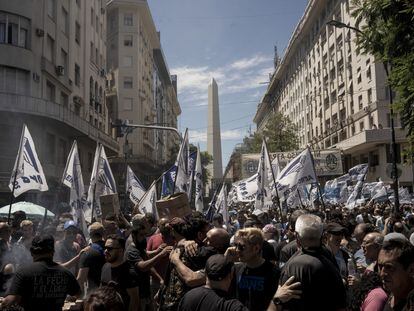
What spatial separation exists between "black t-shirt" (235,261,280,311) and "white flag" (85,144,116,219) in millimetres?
7681

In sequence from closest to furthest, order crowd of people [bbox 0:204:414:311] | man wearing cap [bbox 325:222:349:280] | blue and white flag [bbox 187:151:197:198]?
crowd of people [bbox 0:204:414:311], man wearing cap [bbox 325:222:349:280], blue and white flag [bbox 187:151:197:198]

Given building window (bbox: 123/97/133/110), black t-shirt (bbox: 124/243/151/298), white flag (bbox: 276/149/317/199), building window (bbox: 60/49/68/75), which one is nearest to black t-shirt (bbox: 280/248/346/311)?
black t-shirt (bbox: 124/243/151/298)

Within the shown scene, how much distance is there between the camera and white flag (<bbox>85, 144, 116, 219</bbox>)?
36.8 feet

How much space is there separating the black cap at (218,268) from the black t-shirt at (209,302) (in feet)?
0.30

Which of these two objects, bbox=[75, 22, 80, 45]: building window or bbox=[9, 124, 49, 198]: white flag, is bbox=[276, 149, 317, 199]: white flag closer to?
bbox=[9, 124, 49, 198]: white flag

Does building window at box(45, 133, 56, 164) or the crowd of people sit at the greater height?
building window at box(45, 133, 56, 164)

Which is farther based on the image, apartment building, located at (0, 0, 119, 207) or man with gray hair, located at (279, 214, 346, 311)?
apartment building, located at (0, 0, 119, 207)

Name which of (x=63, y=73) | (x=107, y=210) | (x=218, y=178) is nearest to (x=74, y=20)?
(x=63, y=73)

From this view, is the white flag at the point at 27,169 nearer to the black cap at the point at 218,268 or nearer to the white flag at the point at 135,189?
the white flag at the point at 135,189

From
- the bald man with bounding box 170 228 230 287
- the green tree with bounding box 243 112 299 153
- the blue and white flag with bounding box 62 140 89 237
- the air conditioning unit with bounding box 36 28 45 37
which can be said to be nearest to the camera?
the bald man with bounding box 170 228 230 287

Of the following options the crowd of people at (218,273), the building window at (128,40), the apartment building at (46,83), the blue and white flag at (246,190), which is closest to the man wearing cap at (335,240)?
the crowd of people at (218,273)

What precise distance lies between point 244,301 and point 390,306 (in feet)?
4.17

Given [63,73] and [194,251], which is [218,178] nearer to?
[63,73]

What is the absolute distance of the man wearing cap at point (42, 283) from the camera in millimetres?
4004
